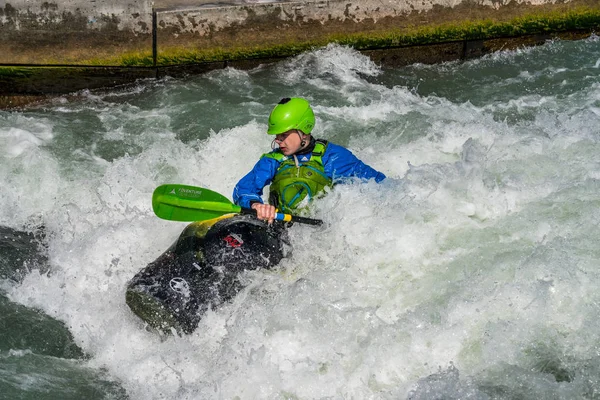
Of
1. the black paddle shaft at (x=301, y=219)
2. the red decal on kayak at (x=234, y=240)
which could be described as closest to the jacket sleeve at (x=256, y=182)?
the black paddle shaft at (x=301, y=219)

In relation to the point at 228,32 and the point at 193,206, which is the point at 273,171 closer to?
the point at 193,206

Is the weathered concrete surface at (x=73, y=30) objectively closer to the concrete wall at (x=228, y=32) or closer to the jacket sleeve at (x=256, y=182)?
the concrete wall at (x=228, y=32)

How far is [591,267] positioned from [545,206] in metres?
0.81

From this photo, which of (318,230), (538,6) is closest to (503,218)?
(318,230)

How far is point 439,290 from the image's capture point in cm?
526

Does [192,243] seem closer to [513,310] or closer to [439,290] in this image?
[439,290]

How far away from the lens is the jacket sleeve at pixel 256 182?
5629mm

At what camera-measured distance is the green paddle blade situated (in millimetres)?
5391

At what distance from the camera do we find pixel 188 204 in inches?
215

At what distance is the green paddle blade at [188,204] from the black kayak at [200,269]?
0.07 m

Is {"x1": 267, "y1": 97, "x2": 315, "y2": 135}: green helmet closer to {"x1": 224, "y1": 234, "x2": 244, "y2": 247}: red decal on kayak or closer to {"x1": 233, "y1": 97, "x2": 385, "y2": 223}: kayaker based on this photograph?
{"x1": 233, "y1": 97, "x2": 385, "y2": 223}: kayaker

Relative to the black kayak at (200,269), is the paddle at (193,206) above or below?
above

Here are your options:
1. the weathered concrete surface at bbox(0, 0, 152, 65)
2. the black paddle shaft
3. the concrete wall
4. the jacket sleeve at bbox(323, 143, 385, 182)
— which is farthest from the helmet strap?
the weathered concrete surface at bbox(0, 0, 152, 65)

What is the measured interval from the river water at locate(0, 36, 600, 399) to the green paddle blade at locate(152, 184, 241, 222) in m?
0.53
